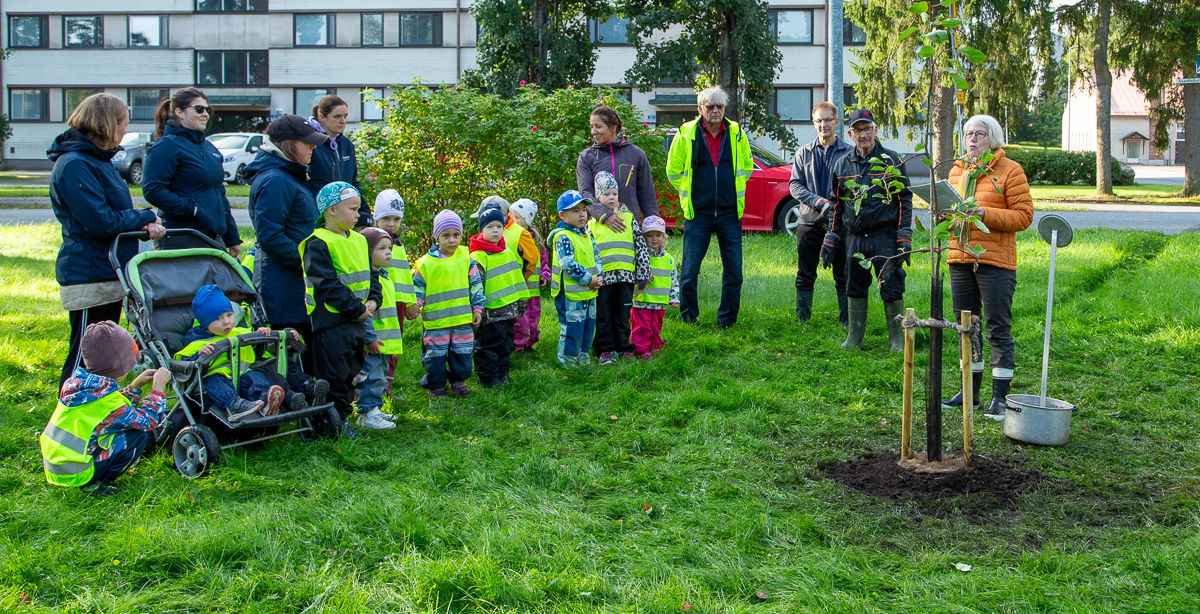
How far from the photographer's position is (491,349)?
736cm

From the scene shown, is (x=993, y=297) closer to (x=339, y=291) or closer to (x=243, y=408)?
(x=339, y=291)

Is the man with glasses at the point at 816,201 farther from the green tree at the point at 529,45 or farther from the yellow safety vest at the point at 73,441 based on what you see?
the green tree at the point at 529,45

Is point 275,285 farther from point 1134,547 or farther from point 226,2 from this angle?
point 226,2

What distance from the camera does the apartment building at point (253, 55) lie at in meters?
37.2

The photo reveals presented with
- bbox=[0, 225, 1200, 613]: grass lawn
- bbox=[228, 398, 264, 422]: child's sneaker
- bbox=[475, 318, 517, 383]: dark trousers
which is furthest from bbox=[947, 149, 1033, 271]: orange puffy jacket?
bbox=[228, 398, 264, 422]: child's sneaker

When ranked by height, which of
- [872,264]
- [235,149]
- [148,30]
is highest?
[148,30]

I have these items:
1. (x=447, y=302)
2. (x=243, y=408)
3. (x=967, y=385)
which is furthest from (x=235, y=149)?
(x=967, y=385)

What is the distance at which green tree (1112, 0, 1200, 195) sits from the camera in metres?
25.8

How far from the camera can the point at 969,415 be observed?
205 inches

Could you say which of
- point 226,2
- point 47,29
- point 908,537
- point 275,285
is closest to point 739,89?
point 275,285

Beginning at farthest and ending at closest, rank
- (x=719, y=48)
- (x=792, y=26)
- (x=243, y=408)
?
(x=792, y=26) < (x=719, y=48) < (x=243, y=408)

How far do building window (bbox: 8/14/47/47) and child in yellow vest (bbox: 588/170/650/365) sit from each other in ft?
136

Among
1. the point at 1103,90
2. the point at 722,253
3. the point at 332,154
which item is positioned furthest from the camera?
the point at 1103,90

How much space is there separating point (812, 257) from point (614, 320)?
2.22 m
